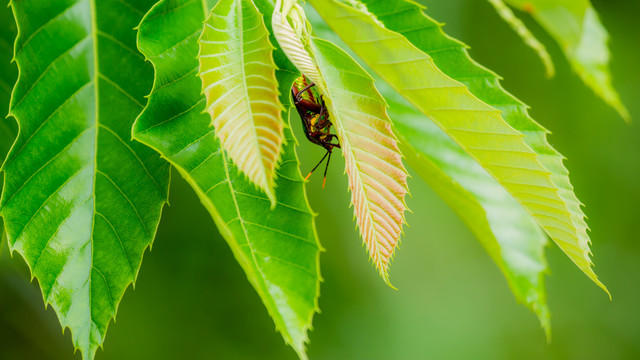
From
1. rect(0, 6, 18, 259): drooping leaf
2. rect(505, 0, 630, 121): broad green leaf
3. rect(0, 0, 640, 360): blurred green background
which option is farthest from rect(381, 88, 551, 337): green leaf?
rect(0, 0, 640, 360): blurred green background

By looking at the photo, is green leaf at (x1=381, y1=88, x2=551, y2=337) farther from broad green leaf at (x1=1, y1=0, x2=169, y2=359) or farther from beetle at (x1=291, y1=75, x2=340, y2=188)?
broad green leaf at (x1=1, y1=0, x2=169, y2=359)

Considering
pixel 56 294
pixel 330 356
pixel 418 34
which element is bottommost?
pixel 330 356

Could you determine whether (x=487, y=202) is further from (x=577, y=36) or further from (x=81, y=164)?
(x=81, y=164)

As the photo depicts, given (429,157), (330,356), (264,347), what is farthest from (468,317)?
(429,157)

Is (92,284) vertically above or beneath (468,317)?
above

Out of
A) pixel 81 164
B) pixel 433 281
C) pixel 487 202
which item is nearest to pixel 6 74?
pixel 81 164

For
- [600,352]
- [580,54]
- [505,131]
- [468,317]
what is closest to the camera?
[505,131]

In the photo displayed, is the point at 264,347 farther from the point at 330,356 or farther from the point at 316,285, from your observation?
the point at 316,285
